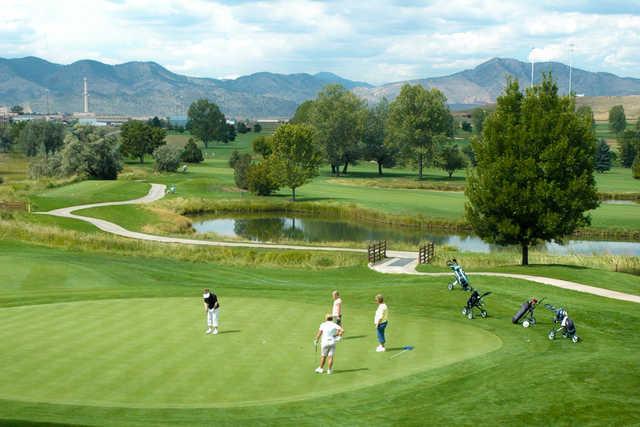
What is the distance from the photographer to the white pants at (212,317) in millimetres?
23828

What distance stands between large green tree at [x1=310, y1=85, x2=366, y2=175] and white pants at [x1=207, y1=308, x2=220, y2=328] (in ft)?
350

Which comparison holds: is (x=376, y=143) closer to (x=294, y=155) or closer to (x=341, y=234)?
(x=294, y=155)

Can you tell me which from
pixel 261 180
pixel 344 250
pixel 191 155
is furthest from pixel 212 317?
pixel 191 155

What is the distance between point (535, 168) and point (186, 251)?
2493 cm

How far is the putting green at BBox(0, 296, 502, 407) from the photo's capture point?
18.2 metres

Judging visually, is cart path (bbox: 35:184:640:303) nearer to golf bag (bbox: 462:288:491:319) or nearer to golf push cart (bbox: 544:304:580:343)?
golf bag (bbox: 462:288:491:319)

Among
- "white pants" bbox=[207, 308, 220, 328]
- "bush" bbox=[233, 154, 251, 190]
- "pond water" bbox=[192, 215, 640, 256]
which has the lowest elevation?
"pond water" bbox=[192, 215, 640, 256]

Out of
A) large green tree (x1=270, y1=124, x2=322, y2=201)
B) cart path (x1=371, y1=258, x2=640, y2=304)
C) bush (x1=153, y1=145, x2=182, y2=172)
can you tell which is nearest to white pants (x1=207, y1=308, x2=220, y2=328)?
cart path (x1=371, y1=258, x2=640, y2=304)

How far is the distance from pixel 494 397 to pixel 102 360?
1066cm

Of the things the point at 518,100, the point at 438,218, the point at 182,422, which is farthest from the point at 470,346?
the point at 438,218

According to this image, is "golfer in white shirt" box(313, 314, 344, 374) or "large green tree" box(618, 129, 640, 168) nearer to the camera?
"golfer in white shirt" box(313, 314, 344, 374)

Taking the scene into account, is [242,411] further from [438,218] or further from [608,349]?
[438,218]

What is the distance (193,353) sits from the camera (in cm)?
2136

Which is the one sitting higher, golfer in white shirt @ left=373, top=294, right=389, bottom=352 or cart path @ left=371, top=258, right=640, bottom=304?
golfer in white shirt @ left=373, top=294, right=389, bottom=352
